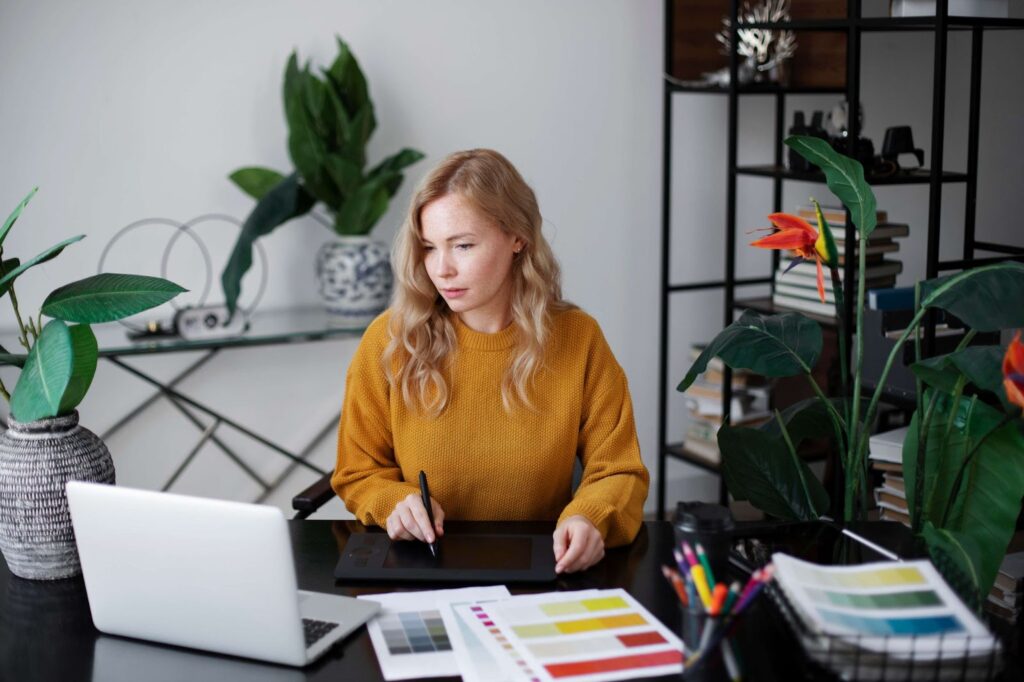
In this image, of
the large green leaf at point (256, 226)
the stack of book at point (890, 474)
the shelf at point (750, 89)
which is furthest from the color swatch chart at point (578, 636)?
the shelf at point (750, 89)

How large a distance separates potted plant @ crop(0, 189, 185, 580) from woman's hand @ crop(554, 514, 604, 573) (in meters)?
0.63

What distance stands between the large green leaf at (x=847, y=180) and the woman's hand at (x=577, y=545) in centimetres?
73

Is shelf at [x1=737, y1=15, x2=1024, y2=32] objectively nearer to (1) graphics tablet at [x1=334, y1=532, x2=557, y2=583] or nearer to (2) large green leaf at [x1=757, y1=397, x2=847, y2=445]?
(2) large green leaf at [x1=757, y1=397, x2=847, y2=445]

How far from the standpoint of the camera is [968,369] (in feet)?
5.83

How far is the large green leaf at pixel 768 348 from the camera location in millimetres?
1989

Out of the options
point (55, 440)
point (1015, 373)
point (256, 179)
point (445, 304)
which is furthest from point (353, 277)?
point (1015, 373)

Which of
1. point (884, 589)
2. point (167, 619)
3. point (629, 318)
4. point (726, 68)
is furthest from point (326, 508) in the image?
point (884, 589)

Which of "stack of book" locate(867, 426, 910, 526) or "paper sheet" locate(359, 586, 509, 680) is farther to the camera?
"stack of book" locate(867, 426, 910, 526)

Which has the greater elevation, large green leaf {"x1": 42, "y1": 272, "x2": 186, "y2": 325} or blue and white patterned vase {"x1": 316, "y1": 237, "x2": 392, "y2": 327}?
large green leaf {"x1": 42, "y1": 272, "x2": 186, "y2": 325}

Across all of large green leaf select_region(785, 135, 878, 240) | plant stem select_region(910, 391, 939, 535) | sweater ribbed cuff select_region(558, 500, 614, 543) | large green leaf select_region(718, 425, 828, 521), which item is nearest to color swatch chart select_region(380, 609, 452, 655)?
sweater ribbed cuff select_region(558, 500, 614, 543)

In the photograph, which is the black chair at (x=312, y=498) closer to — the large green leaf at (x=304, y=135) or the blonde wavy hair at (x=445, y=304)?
the blonde wavy hair at (x=445, y=304)

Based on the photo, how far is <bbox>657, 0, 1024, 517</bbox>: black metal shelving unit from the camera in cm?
250

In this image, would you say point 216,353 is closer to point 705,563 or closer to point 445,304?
point 445,304

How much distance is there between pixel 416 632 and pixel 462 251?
709mm
